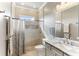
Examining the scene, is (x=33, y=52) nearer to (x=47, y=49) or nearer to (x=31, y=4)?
(x=47, y=49)

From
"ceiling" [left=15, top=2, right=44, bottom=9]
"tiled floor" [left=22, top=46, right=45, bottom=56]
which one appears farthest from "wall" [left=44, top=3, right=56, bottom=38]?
"tiled floor" [left=22, top=46, right=45, bottom=56]

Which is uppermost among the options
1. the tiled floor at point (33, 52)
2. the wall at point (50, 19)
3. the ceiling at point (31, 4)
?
the ceiling at point (31, 4)

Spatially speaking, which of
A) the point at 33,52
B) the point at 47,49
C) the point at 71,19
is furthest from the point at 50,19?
the point at 33,52

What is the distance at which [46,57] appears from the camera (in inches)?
73.1

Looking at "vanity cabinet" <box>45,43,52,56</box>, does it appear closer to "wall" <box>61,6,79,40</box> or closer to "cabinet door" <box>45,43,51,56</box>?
"cabinet door" <box>45,43,51,56</box>

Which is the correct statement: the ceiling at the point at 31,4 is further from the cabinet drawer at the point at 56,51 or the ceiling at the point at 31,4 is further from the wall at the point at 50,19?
the cabinet drawer at the point at 56,51

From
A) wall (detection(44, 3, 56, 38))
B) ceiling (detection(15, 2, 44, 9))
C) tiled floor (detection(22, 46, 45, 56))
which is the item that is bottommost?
tiled floor (detection(22, 46, 45, 56))

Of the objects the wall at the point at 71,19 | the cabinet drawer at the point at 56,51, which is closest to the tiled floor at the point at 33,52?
the cabinet drawer at the point at 56,51

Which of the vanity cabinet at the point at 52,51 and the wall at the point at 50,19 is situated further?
the wall at the point at 50,19

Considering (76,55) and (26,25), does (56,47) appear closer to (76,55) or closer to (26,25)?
(76,55)

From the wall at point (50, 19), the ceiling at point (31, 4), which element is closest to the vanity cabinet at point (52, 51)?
the wall at point (50, 19)

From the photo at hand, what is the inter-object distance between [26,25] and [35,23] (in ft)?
0.57

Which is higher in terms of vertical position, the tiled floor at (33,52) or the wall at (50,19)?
the wall at (50,19)

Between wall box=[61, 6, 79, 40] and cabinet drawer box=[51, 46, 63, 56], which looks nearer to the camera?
cabinet drawer box=[51, 46, 63, 56]
